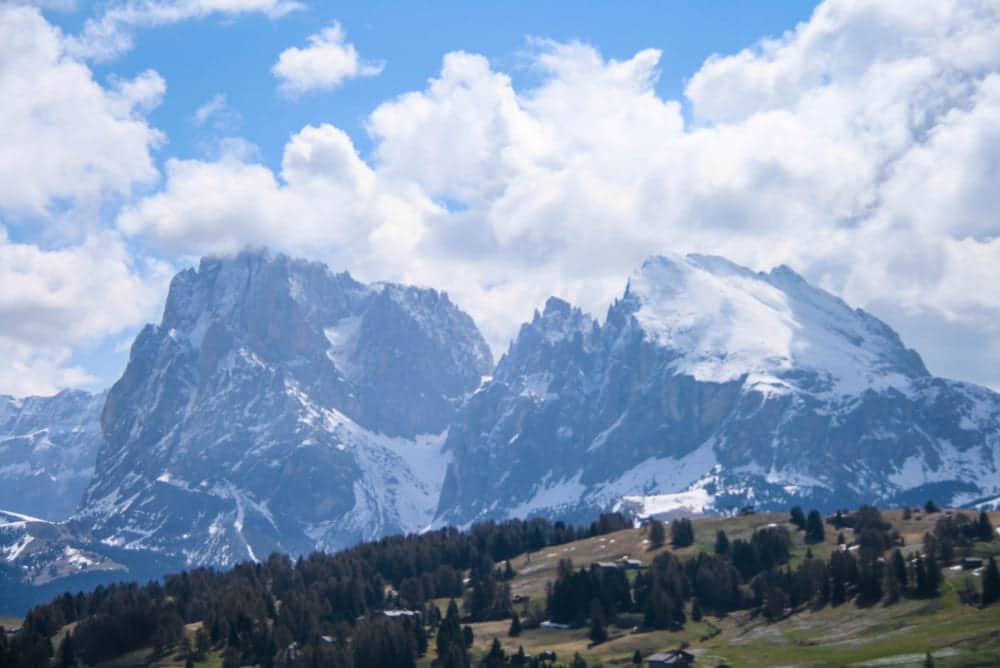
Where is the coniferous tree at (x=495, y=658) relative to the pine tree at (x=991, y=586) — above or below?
below

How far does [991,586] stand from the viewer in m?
188

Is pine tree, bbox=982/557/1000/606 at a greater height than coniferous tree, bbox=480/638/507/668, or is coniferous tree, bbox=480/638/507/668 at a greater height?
pine tree, bbox=982/557/1000/606

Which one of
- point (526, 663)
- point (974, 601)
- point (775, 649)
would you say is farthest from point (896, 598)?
point (526, 663)

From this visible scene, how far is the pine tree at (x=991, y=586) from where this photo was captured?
613 ft

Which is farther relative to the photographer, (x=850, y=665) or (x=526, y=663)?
(x=526, y=663)

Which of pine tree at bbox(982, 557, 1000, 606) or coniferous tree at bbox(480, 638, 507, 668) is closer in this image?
pine tree at bbox(982, 557, 1000, 606)

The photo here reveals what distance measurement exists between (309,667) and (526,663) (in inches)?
1222

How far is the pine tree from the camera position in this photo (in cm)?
18688

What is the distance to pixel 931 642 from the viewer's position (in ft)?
542

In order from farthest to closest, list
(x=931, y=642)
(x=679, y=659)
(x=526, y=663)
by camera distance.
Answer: (x=526, y=663) < (x=679, y=659) < (x=931, y=642)

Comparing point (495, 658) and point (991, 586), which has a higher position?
point (991, 586)

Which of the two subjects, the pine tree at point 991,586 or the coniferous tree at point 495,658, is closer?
the pine tree at point 991,586

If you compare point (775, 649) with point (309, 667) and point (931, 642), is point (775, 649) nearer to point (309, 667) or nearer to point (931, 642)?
point (931, 642)

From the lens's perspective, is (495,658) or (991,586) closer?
(991,586)
